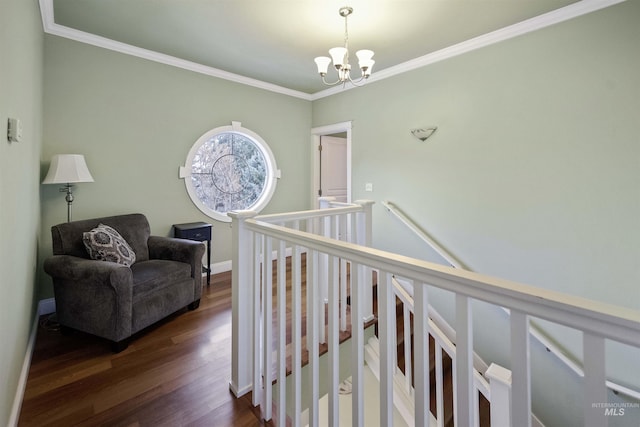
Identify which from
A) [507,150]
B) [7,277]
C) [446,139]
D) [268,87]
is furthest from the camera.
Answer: [268,87]

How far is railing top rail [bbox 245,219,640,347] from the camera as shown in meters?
0.53

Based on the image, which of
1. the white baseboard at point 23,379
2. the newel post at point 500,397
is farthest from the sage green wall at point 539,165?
the white baseboard at point 23,379

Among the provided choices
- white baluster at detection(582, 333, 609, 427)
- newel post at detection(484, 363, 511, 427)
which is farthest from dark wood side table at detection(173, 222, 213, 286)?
white baluster at detection(582, 333, 609, 427)

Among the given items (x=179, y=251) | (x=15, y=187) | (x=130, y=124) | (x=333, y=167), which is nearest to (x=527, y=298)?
(x=15, y=187)

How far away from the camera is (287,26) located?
2514 mm

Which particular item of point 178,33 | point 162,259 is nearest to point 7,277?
point 162,259

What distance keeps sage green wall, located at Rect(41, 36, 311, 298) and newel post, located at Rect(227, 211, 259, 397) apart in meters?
2.01

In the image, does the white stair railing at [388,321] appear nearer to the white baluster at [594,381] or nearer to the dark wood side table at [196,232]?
the white baluster at [594,381]

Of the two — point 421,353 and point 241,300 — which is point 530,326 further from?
point 241,300

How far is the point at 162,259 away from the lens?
2717 millimetres

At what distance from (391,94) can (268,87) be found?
5.57 ft

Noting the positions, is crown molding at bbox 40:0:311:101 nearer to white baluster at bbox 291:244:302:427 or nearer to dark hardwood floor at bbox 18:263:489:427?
dark hardwood floor at bbox 18:263:489:427

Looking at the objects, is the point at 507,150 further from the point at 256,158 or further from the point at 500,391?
the point at 256,158

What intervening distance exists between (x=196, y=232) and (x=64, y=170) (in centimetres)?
125
